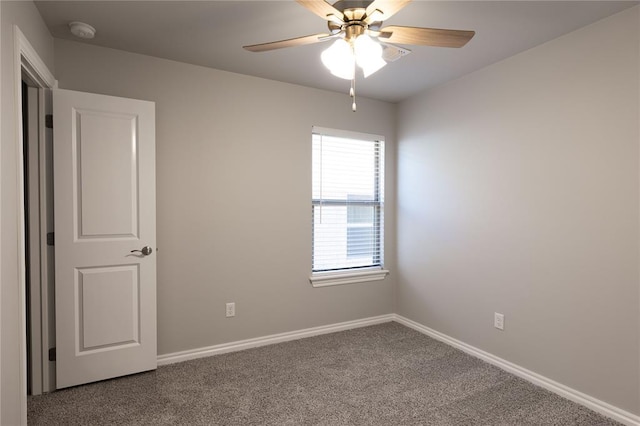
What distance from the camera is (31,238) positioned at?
2.37 m

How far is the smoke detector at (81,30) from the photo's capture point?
230cm

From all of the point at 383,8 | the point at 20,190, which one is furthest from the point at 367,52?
the point at 20,190

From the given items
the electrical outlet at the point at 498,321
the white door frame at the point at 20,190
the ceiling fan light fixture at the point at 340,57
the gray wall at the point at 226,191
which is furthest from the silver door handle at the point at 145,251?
the electrical outlet at the point at 498,321

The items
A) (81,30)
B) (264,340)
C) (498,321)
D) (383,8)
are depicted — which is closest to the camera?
(383,8)

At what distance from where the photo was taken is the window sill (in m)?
3.57

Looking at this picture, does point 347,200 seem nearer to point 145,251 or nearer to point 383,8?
point 145,251

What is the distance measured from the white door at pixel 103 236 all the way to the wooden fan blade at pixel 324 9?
1679 millimetres

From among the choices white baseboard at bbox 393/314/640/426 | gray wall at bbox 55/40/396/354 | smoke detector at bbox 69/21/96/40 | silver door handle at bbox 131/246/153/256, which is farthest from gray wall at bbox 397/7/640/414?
smoke detector at bbox 69/21/96/40

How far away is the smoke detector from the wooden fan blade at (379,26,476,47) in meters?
1.93

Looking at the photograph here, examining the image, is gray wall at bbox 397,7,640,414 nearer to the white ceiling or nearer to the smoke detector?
the white ceiling

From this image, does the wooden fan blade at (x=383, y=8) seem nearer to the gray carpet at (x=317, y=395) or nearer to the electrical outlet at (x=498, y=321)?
the gray carpet at (x=317, y=395)

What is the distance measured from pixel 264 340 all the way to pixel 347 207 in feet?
5.10

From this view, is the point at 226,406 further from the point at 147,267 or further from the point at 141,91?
the point at 141,91

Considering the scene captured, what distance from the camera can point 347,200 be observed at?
379 cm
